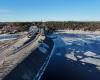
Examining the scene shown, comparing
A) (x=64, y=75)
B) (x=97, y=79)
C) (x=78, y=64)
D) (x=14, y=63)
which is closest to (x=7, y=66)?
(x=14, y=63)

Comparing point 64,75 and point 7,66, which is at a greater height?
point 7,66

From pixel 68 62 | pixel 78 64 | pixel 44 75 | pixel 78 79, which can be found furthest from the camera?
pixel 68 62

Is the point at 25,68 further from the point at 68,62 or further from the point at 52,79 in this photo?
the point at 68,62

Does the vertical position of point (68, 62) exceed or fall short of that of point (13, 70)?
it falls short

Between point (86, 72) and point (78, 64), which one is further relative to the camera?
point (78, 64)

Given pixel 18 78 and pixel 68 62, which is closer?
pixel 18 78

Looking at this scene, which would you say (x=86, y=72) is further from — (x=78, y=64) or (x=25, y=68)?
(x=25, y=68)

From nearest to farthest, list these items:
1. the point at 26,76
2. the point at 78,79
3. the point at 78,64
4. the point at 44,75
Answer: the point at 26,76, the point at 78,79, the point at 44,75, the point at 78,64

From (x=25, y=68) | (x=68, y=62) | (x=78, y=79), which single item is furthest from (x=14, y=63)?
(x=68, y=62)

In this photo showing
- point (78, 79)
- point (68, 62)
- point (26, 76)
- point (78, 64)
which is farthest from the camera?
point (68, 62)
